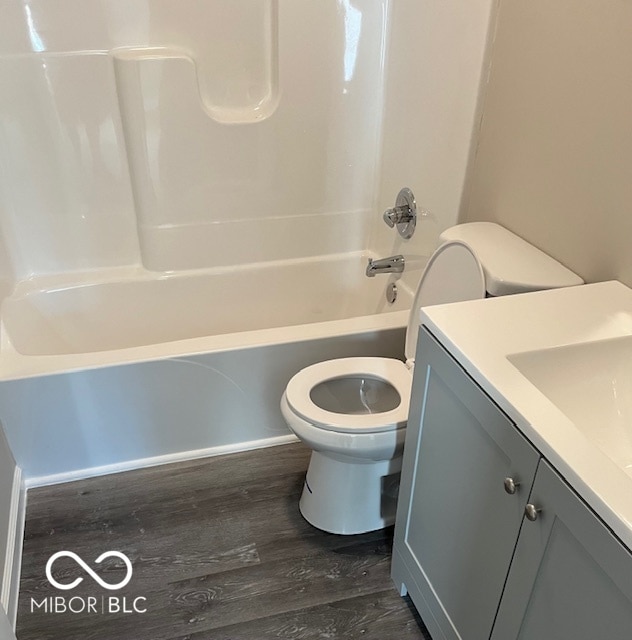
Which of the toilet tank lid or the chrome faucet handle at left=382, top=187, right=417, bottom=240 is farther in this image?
the chrome faucet handle at left=382, top=187, right=417, bottom=240

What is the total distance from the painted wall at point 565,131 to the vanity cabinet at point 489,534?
551 mm

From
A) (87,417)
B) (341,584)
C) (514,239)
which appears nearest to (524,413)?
(514,239)

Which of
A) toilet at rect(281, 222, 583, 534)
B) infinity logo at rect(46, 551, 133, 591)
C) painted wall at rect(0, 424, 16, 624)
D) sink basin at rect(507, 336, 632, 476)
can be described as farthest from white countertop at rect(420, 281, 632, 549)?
painted wall at rect(0, 424, 16, 624)

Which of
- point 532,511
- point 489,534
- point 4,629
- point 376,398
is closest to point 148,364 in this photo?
point 376,398

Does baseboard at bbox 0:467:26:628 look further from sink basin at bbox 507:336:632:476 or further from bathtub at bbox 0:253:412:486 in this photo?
sink basin at bbox 507:336:632:476

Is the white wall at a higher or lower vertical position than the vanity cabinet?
lower

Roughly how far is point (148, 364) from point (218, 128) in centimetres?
95

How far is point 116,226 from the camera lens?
2332 mm

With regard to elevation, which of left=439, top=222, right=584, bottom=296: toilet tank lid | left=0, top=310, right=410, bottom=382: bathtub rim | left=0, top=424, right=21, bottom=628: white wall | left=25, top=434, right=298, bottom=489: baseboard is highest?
left=439, top=222, right=584, bottom=296: toilet tank lid

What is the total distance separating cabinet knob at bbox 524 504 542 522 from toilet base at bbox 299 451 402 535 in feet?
2.32

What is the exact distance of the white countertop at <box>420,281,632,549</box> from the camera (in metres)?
0.85

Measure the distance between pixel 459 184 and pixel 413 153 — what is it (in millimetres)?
286

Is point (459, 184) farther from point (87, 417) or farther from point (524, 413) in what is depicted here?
point (87, 417)

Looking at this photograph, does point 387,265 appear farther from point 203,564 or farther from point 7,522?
point 7,522
